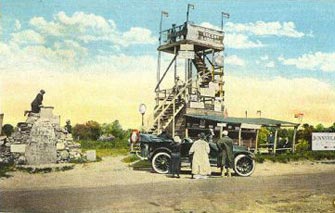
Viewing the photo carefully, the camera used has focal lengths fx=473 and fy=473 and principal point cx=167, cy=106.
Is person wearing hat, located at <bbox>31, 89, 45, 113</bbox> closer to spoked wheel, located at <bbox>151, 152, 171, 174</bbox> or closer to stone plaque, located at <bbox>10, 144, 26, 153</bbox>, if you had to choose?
stone plaque, located at <bbox>10, 144, 26, 153</bbox>

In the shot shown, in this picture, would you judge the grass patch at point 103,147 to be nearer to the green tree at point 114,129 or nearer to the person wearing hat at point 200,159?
the green tree at point 114,129

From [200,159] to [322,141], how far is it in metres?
2.54

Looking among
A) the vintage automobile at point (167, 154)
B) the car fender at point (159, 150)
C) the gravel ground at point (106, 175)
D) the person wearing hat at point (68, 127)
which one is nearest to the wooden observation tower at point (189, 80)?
the vintage automobile at point (167, 154)

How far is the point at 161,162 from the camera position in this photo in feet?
32.4

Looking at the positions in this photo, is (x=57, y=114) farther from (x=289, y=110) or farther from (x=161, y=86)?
(x=289, y=110)

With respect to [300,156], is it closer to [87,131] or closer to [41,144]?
[87,131]

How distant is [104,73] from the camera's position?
8.82 metres

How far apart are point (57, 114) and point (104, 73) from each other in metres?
1.28

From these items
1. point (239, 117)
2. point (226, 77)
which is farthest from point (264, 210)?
point (226, 77)

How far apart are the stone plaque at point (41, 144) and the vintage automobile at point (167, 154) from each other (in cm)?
161

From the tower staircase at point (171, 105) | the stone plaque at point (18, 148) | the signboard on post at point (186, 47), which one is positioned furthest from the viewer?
the signboard on post at point (186, 47)

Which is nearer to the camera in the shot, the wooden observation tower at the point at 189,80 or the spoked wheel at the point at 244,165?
the wooden observation tower at the point at 189,80

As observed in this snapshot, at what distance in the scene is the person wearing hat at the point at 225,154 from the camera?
952 cm

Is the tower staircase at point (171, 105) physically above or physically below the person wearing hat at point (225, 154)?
above
